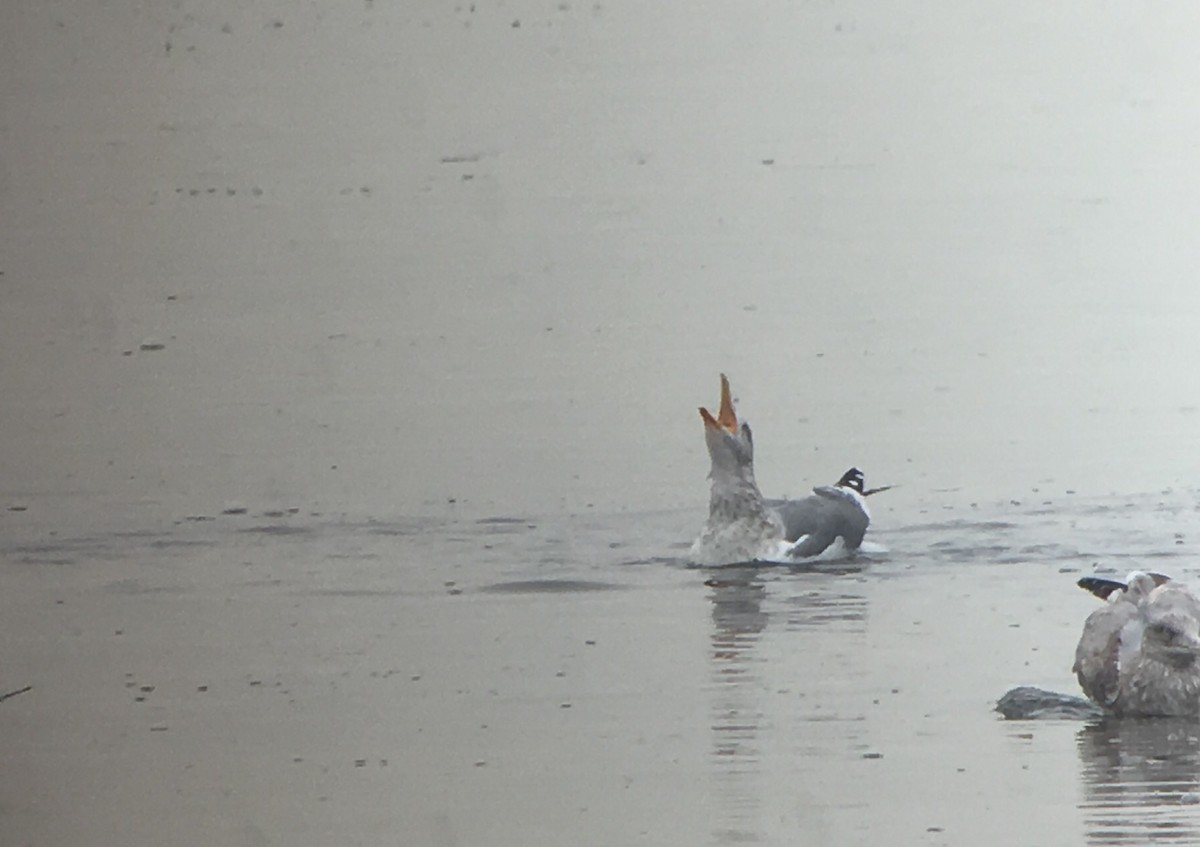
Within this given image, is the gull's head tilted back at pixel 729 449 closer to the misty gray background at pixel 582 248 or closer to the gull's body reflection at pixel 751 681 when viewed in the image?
the misty gray background at pixel 582 248

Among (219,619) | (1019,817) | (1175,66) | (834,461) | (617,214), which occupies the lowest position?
(1019,817)

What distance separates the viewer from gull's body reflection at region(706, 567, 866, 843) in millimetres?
2105

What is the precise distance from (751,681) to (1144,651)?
1.64 feet

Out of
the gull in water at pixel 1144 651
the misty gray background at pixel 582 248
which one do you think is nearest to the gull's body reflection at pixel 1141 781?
the gull in water at pixel 1144 651

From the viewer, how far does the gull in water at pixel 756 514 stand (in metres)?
2.20

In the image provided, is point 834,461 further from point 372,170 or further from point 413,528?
point 372,170

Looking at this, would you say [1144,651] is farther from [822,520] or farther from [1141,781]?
[822,520]

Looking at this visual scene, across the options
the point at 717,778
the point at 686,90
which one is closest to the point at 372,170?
the point at 686,90

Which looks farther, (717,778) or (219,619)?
(219,619)

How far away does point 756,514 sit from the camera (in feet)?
7.27

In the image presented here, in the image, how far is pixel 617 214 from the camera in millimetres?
2287

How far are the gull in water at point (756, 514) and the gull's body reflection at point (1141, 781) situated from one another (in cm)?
41

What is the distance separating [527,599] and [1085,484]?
0.77 m

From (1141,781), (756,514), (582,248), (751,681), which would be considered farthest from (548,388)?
(1141,781)
